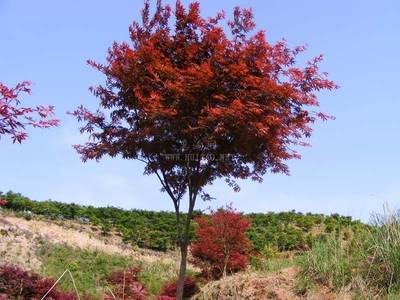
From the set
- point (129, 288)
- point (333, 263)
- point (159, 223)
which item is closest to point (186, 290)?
point (129, 288)

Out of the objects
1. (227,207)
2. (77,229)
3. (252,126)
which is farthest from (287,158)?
(77,229)

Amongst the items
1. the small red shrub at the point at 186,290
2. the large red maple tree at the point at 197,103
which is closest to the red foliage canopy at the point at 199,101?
the large red maple tree at the point at 197,103

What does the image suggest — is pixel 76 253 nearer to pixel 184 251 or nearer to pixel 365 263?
pixel 184 251

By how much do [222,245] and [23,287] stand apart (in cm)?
584

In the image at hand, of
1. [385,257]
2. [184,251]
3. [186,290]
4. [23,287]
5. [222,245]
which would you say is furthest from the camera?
[222,245]

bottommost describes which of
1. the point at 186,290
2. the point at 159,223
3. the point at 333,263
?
the point at 186,290

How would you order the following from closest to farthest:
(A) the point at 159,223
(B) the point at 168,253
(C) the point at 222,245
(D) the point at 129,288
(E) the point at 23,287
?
(E) the point at 23,287
(D) the point at 129,288
(C) the point at 222,245
(B) the point at 168,253
(A) the point at 159,223

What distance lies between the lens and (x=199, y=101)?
7609mm

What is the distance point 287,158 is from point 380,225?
58.7 inches

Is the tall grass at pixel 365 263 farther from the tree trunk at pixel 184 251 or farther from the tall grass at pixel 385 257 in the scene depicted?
the tree trunk at pixel 184 251

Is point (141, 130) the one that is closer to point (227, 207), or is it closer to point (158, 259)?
point (227, 207)

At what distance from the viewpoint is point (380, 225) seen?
7867 mm

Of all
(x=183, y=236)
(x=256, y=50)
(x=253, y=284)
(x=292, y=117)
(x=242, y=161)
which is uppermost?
(x=256, y=50)

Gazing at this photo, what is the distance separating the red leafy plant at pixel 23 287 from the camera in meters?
7.74
